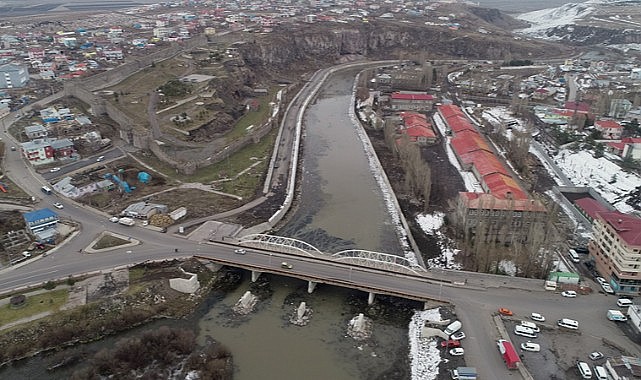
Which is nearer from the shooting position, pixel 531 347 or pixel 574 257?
pixel 531 347

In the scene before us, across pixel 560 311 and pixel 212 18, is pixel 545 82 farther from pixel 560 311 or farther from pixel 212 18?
pixel 212 18

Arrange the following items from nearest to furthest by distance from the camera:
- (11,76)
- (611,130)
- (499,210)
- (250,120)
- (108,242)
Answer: (108,242) → (499,210) → (611,130) → (250,120) → (11,76)

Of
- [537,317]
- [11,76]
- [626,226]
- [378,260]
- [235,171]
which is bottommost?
[235,171]

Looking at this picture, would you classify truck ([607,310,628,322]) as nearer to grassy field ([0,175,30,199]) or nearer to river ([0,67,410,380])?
river ([0,67,410,380])

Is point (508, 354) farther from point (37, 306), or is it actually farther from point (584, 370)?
point (37, 306)

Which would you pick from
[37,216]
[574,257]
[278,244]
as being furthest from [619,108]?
[37,216]

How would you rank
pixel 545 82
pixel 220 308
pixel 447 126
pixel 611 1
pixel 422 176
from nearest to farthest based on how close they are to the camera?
pixel 220 308 → pixel 422 176 → pixel 447 126 → pixel 545 82 → pixel 611 1

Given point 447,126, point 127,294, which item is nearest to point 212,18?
point 447,126

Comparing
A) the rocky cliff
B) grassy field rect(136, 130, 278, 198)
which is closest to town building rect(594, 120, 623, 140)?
grassy field rect(136, 130, 278, 198)
